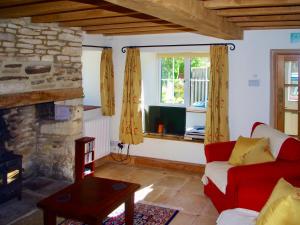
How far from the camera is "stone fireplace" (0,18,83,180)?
3.91m

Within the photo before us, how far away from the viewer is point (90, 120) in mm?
5816

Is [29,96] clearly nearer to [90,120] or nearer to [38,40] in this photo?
[38,40]

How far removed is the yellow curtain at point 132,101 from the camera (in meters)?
5.94

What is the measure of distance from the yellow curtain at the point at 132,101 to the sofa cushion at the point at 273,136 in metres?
2.12

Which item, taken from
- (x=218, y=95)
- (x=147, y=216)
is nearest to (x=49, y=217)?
(x=147, y=216)

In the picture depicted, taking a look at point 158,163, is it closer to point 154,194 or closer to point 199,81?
point 154,194

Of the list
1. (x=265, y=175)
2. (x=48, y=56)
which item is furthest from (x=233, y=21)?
(x=48, y=56)

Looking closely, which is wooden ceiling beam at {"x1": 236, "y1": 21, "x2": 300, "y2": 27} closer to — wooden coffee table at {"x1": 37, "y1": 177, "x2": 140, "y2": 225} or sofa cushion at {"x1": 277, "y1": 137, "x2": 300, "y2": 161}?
sofa cushion at {"x1": 277, "y1": 137, "x2": 300, "y2": 161}

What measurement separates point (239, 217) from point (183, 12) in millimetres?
1728

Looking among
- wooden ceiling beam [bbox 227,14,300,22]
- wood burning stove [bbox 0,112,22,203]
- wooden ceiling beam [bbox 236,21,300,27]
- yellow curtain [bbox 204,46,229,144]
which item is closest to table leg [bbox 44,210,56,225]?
wood burning stove [bbox 0,112,22,203]

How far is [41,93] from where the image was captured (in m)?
4.25

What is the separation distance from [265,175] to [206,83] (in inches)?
101

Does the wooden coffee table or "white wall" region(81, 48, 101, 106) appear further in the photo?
"white wall" region(81, 48, 101, 106)

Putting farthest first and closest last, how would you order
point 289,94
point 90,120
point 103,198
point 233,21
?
point 90,120
point 289,94
point 233,21
point 103,198
